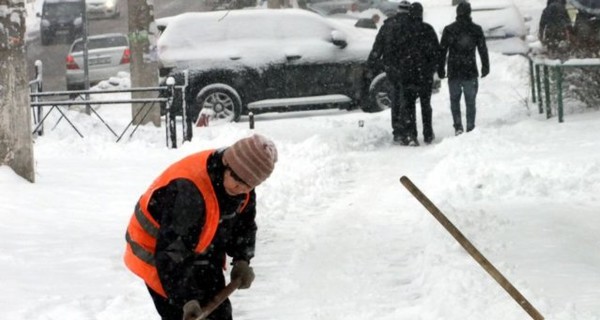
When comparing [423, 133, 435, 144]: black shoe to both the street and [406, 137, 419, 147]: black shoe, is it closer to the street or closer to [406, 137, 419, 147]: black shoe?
[406, 137, 419, 147]: black shoe

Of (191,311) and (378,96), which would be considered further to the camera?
(378,96)

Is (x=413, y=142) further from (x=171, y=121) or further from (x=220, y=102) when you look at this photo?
(x=220, y=102)

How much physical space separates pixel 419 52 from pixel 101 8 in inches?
1067

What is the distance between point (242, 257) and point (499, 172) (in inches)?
256

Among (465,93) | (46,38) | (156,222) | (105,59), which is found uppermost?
(156,222)

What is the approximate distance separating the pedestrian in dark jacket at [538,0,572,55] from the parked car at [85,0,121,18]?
24727 millimetres


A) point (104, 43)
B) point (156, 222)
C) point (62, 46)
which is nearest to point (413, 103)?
point (156, 222)

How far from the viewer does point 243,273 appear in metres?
4.84

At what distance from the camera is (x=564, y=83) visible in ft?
49.5

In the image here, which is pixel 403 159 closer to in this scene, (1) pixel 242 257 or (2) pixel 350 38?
(2) pixel 350 38

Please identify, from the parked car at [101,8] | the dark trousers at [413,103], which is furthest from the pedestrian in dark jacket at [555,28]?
the parked car at [101,8]

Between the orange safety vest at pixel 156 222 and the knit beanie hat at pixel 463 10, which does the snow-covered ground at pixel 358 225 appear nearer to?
the knit beanie hat at pixel 463 10

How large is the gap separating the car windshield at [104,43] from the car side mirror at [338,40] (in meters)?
9.39

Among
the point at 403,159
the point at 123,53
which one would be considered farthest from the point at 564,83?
the point at 123,53
